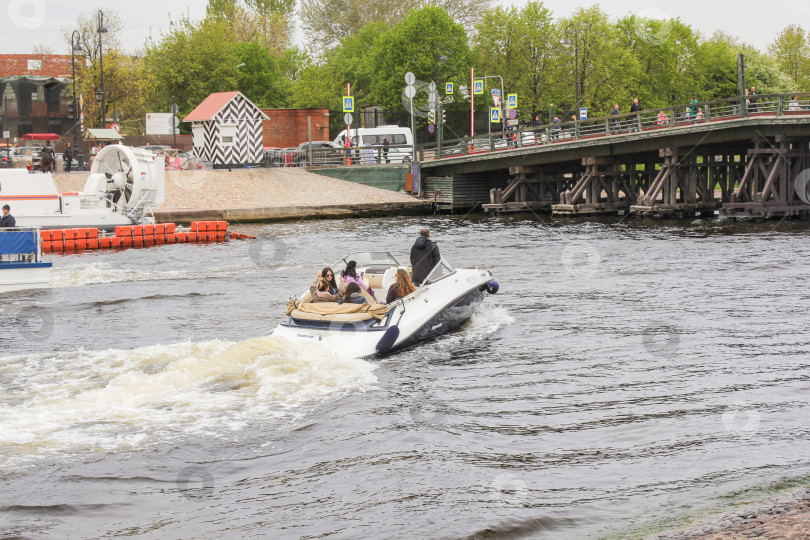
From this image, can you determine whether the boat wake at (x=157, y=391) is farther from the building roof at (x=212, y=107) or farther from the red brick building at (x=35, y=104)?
the red brick building at (x=35, y=104)

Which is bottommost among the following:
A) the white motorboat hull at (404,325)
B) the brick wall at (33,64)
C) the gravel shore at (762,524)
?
the gravel shore at (762,524)

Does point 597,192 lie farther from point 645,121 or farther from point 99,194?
point 99,194

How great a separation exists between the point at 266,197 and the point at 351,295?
32668mm

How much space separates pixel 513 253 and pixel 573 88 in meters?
39.3

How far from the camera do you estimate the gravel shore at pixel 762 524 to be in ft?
24.0

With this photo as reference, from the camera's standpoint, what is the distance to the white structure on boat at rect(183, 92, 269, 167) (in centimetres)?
5212

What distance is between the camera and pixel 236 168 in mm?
52688

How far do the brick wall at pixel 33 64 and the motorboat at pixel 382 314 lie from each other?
264 feet

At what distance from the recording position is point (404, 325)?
14727 millimetres

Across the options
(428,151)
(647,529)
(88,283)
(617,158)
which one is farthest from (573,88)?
(647,529)

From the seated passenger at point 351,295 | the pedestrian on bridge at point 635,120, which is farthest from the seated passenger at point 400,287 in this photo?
the pedestrian on bridge at point 635,120

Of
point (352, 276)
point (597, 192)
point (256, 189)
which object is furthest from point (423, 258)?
point (256, 189)

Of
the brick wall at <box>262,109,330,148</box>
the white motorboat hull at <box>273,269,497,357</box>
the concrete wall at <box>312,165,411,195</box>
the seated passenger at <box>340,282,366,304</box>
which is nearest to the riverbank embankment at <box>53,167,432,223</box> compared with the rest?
the concrete wall at <box>312,165,411,195</box>

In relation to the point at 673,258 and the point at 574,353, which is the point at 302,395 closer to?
the point at 574,353
